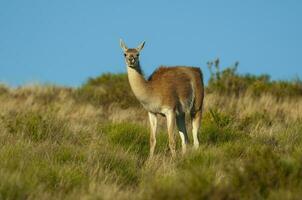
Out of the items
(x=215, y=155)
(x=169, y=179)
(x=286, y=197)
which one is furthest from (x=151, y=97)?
(x=286, y=197)

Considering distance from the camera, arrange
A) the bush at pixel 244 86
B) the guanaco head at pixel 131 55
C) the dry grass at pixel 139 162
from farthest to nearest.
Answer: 1. the bush at pixel 244 86
2. the guanaco head at pixel 131 55
3. the dry grass at pixel 139 162

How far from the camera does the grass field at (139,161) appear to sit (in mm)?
6590

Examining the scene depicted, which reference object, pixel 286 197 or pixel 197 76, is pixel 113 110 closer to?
pixel 197 76

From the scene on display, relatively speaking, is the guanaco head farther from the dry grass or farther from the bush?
the bush

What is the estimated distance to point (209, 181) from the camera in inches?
254

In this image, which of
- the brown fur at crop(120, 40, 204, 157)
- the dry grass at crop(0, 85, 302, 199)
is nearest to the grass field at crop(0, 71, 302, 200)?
the dry grass at crop(0, 85, 302, 199)

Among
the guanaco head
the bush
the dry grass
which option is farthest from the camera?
the bush

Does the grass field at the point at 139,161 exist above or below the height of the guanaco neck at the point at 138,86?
below

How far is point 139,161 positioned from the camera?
10.1 metres

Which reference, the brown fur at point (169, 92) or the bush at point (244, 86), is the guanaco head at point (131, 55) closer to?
the brown fur at point (169, 92)

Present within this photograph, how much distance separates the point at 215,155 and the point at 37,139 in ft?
12.3

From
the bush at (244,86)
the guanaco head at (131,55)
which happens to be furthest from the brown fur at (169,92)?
the bush at (244,86)

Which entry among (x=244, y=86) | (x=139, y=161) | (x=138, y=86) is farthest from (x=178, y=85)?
(x=244, y=86)

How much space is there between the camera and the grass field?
6.59m
